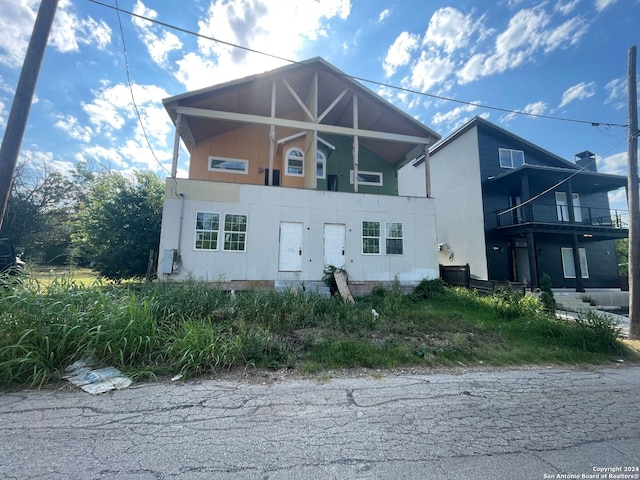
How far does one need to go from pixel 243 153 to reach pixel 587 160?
21.6 meters

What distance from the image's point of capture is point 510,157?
52.9 ft

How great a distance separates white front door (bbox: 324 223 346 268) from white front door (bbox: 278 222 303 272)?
3.40 ft

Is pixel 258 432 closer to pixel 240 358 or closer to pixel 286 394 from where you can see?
pixel 286 394

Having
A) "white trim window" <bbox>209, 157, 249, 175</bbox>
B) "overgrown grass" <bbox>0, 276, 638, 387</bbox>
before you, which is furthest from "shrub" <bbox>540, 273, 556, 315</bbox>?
"white trim window" <bbox>209, 157, 249, 175</bbox>

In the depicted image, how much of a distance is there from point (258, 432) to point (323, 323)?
381cm

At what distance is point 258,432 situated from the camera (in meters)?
2.66

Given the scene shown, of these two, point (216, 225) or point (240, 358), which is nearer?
point (240, 358)

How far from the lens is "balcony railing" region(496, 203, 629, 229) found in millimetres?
14734

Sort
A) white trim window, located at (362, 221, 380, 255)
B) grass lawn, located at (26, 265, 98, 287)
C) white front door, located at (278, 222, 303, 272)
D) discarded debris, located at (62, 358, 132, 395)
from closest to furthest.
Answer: discarded debris, located at (62, 358, 132, 395) < grass lawn, located at (26, 265, 98, 287) < white front door, located at (278, 222, 303, 272) < white trim window, located at (362, 221, 380, 255)

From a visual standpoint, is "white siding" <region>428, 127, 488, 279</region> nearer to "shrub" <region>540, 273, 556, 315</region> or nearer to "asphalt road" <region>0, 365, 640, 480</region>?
"shrub" <region>540, 273, 556, 315</region>

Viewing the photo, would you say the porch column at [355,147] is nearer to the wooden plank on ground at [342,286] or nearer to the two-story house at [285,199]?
the two-story house at [285,199]

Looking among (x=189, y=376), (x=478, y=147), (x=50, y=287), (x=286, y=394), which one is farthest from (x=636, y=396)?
(x=478, y=147)

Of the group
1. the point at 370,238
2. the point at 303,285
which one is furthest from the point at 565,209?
the point at 303,285

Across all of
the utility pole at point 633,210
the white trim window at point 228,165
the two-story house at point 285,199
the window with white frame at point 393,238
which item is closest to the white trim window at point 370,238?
the two-story house at point 285,199
